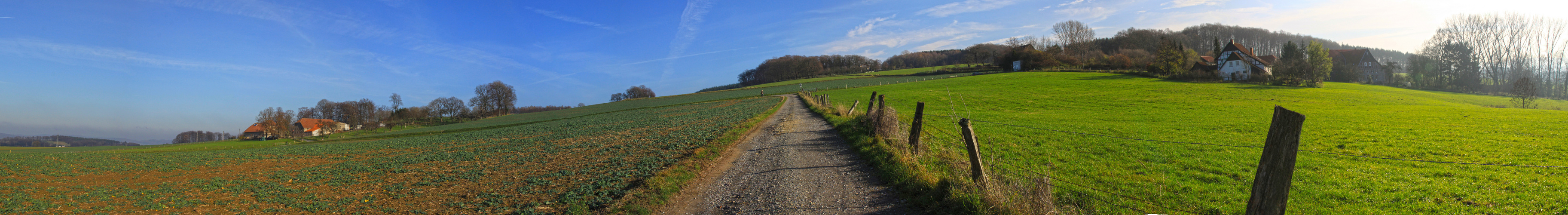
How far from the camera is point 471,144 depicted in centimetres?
1933

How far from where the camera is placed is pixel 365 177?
1102cm

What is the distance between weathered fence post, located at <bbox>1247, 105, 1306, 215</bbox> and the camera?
139 inches

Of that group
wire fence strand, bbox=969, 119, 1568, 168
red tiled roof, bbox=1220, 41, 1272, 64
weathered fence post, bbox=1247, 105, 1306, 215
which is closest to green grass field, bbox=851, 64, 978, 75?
red tiled roof, bbox=1220, 41, 1272, 64

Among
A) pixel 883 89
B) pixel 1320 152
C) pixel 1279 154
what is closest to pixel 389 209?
pixel 1279 154

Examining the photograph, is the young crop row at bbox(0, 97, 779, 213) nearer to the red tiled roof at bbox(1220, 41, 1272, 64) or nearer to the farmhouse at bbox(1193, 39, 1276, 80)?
the farmhouse at bbox(1193, 39, 1276, 80)

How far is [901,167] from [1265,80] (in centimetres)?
6285

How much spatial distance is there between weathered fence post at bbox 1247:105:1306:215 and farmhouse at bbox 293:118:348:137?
82.0 metres

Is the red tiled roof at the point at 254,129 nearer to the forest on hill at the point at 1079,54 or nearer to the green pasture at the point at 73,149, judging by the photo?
the green pasture at the point at 73,149

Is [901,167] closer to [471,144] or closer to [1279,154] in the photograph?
[1279,154]

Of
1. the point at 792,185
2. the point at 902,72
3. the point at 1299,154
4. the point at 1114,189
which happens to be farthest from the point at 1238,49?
the point at 792,185

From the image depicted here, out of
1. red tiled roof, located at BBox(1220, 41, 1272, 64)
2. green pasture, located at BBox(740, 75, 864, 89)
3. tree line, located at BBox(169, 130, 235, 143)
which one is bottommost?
tree line, located at BBox(169, 130, 235, 143)

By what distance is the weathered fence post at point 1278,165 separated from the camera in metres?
3.54

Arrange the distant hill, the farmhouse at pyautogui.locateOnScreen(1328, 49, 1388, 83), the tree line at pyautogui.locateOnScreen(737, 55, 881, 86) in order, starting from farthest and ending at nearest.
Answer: the tree line at pyautogui.locateOnScreen(737, 55, 881, 86) → the farmhouse at pyautogui.locateOnScreen(1328, 49, 1388, 83) → the distant hill

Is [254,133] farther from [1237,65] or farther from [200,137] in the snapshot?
[1237,65]
